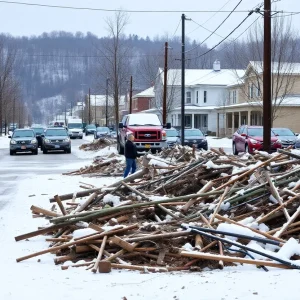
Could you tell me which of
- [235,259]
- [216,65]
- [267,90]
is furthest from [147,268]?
[216,65]

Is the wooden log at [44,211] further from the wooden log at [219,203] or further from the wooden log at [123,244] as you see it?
the wooden log at [219,203]

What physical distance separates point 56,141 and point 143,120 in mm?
9906

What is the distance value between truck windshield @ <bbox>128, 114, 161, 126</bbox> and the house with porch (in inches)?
505

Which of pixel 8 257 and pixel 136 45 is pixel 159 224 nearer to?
pixel 8 257

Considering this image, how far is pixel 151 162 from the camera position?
589 inches

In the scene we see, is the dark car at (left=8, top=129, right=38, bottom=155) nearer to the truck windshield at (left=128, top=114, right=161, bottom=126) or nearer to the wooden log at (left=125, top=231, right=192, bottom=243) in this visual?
the truck windshield at (left=128, top=114, right=161, bottom=126)

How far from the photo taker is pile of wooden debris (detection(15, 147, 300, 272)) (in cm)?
840

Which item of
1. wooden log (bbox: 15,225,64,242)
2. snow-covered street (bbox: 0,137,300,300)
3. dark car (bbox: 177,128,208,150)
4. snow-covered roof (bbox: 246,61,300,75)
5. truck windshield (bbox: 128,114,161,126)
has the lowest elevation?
dark car (bbox: 177,128,208,150)

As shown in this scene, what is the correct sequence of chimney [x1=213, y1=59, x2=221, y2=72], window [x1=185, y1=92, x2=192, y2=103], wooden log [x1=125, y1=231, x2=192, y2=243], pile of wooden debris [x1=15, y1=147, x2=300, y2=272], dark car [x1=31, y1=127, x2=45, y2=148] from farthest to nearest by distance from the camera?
chimney [x1=213, y1=59, x2=221, y2=72]
window [x1=185, y1=92, x2=192, y2=103]
dark car [x1=31, y1=127, x2=45, y2=148]
wooden log [x1=125, y1=231, x2=192, y2=243]
pile of wooden debris [x1=15, y1=147, x2=300, y2=272]

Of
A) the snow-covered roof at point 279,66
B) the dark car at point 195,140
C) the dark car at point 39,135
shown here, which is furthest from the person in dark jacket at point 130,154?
the dark car at point 39,135

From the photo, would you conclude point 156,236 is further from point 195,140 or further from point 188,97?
point 188,97

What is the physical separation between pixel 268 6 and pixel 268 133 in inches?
169

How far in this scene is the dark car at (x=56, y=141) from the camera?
127ft

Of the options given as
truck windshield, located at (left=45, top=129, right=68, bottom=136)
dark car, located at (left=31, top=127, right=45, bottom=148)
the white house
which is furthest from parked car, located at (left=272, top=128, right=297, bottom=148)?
the white house
